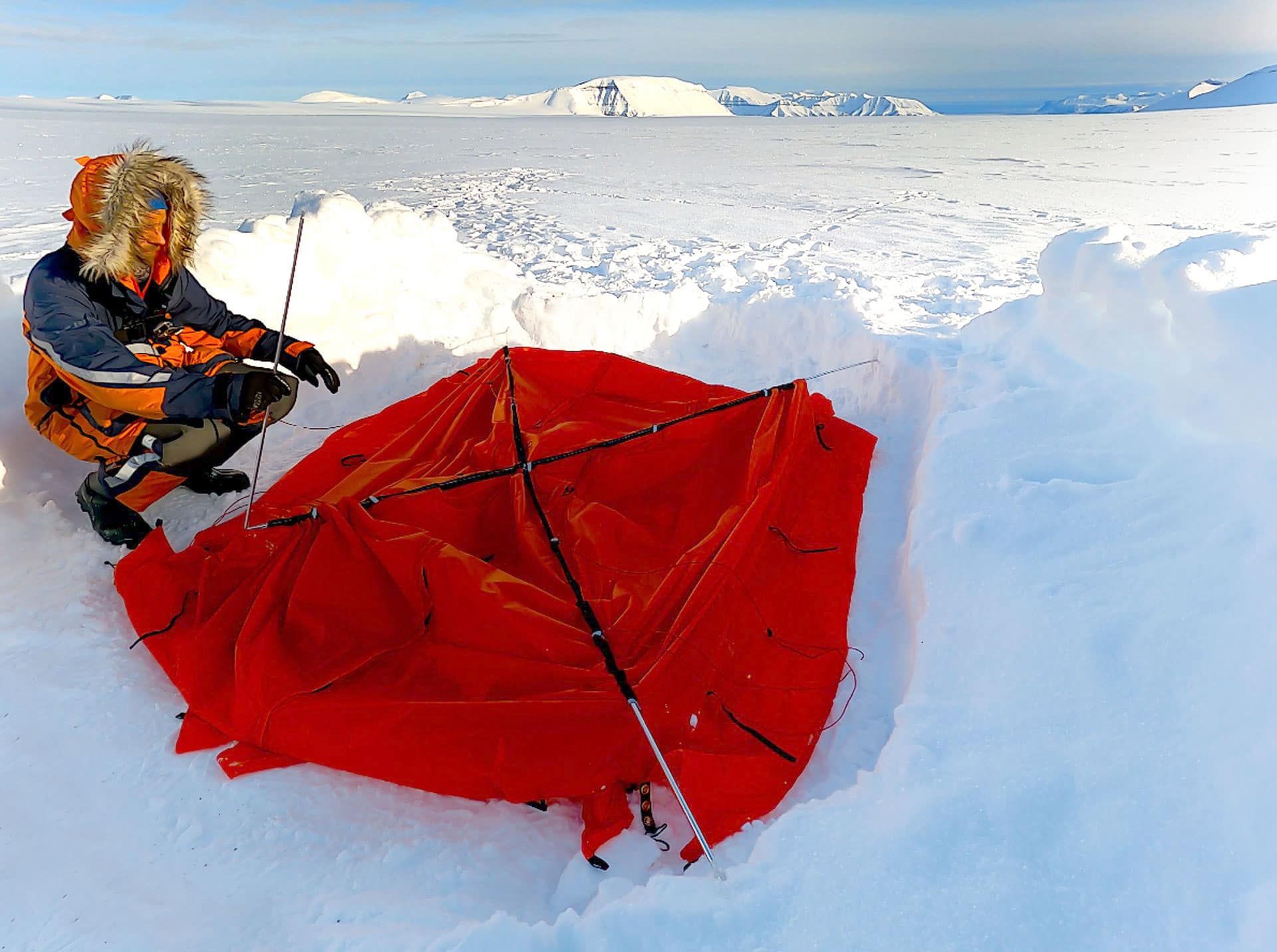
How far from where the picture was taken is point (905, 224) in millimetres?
8273

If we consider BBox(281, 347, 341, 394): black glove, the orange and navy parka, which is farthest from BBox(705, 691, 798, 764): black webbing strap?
BBox(281, 347, 341, 394): black glove

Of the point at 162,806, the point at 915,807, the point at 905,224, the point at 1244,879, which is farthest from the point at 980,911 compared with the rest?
the point at 905,224

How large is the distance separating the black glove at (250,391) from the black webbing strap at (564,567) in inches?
31.3

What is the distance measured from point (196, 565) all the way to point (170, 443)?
0.56m

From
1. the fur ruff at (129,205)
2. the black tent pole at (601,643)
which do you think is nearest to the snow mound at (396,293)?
the fur ruff at (129,205)

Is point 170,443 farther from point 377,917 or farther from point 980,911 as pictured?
point 980,911

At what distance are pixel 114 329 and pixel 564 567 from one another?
167cm

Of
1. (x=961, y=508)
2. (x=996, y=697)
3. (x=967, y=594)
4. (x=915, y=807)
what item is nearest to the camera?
(x=915, y=807)

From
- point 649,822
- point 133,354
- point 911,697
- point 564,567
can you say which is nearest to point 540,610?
Result: point 564,567

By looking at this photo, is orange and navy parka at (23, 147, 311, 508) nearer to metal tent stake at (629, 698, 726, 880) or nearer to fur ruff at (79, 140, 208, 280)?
fur ruff at (79, 140, 208, 280)

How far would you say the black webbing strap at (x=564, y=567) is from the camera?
1833 mm

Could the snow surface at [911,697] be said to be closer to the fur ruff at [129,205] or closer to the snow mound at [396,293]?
the snow mound at [396,293]

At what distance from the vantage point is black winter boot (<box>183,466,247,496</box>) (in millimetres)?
2906

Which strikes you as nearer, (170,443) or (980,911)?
(980,911)
